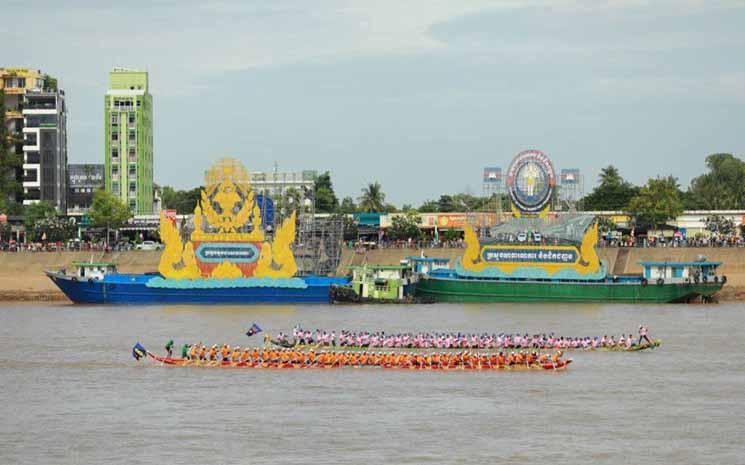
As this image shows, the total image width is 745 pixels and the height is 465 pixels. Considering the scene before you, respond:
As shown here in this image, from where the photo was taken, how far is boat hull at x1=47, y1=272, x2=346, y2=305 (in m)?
97.0

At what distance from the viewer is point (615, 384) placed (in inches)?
2229

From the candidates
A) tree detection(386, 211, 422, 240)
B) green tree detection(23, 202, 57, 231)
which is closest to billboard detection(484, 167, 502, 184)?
tree detection(386, 211, 422, 240)

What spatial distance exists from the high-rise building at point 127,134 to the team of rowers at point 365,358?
88886 mm

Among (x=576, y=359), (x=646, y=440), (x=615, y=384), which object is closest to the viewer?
(x=646, y=440)

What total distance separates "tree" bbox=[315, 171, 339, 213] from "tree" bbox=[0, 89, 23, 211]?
3644 cm

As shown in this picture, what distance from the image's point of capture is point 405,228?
136 metres

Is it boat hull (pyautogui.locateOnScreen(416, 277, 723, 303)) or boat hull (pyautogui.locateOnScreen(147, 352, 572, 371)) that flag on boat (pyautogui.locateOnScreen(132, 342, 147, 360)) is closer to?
boat hull (pyautogui.locateOnScreen(147, 352, 572, 371))

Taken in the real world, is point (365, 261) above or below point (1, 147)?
below

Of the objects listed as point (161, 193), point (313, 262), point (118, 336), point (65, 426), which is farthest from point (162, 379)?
point (161, 193)

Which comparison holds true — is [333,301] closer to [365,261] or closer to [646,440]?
[365,261]

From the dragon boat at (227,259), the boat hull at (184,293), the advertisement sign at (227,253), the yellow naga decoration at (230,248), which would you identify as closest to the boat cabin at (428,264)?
the boat hull at (184,293)

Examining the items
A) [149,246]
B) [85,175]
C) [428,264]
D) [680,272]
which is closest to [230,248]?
[428,264]

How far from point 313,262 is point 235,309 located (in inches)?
423

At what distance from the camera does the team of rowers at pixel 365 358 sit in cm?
6097
